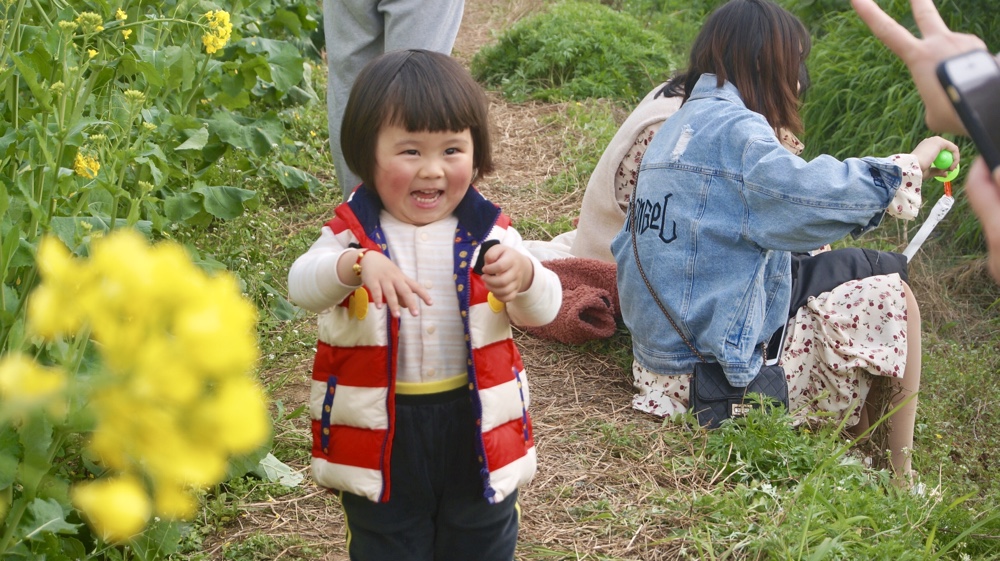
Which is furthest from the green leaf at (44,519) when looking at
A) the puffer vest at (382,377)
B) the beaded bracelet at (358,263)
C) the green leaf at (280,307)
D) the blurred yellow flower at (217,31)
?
the green leaf at (280,307)

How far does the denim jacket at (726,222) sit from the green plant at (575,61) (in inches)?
109

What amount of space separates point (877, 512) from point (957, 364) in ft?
6.15

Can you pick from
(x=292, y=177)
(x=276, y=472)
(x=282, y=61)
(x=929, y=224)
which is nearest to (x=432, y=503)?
(x=276, y=472)

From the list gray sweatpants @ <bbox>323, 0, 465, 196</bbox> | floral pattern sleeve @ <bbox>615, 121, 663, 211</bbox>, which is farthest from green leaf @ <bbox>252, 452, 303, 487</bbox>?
floral pattern sleeve @ <bbox>615, 121, 663, 211</bbox>

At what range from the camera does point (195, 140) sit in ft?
9.59

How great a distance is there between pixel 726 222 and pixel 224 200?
146 cm

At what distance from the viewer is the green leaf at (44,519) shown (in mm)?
1575

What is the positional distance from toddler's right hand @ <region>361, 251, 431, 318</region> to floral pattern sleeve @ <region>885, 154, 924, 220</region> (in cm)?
163

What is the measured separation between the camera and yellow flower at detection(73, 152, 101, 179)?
203 cm

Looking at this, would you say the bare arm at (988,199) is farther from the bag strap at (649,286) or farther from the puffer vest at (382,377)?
the bag strap at (649,286)

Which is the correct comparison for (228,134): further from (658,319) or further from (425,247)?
(425,247)

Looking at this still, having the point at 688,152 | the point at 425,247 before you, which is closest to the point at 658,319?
the point at 688,152

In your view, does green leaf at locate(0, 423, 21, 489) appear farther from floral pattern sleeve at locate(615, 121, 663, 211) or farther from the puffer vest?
floral pattern sleeve at locate(615, 121, 663, 211)

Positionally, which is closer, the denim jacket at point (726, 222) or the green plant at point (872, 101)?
the denim jacket at point (726, 222)
